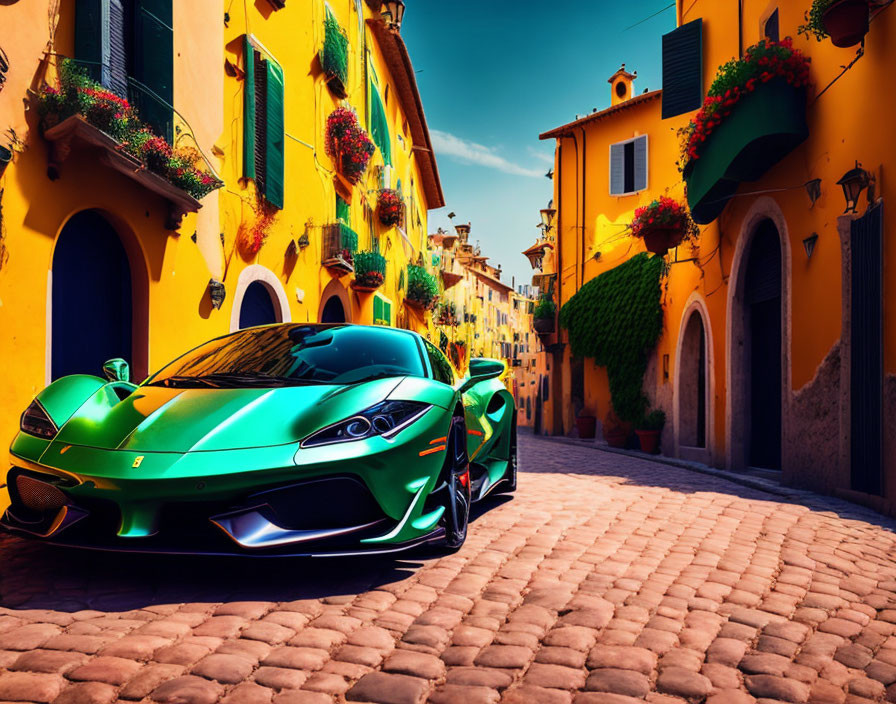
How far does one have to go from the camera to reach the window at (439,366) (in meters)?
4.94

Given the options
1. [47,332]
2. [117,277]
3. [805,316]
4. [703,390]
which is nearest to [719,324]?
[703,390]

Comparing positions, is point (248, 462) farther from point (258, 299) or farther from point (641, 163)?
point (641, 163)

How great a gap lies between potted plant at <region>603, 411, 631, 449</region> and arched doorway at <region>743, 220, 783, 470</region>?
587cm

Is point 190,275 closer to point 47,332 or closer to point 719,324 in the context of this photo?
point 47,332

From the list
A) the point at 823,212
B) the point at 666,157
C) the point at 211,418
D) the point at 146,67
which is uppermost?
the point at 666,157

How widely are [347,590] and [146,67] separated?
20.8 ft

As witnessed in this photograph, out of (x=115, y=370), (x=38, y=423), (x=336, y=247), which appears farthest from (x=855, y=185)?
(x=336, y=247)

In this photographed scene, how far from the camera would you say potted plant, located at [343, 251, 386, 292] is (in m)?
14.7

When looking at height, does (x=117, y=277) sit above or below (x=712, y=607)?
above

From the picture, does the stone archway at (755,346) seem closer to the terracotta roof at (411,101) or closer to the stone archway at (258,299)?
the stone archway at (258,299)

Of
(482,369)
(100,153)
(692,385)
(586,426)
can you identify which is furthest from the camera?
(586,426)

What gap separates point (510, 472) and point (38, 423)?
3.93 meters

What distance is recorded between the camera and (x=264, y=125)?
34.5 ft

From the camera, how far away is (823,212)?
877 cm
